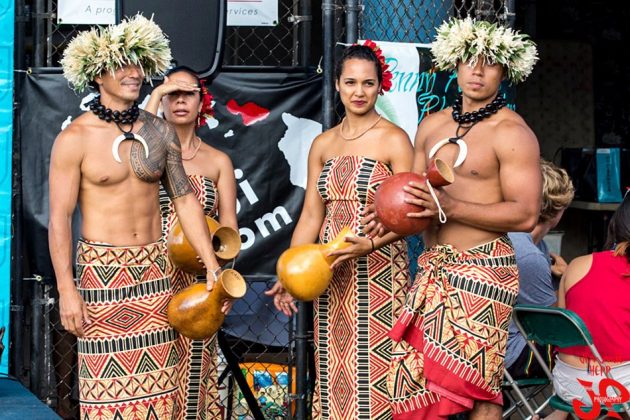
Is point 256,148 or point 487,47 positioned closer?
point 487,47

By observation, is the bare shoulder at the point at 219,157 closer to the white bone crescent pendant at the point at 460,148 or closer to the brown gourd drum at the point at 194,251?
the brown gourd drum at the point at 194,251

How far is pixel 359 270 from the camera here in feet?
16.7

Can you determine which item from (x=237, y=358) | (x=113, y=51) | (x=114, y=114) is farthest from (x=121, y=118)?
(x=237, y=358)

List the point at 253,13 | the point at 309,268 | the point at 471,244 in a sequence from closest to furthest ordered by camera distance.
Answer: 1. the point at 471,244
2. the point at 309,268
3. the point at 253,13

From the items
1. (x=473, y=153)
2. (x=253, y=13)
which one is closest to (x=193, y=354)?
(x=473, y=153)

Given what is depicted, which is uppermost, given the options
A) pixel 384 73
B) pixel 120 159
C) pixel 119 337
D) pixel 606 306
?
pixel 384 73

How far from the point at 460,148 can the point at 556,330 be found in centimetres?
96

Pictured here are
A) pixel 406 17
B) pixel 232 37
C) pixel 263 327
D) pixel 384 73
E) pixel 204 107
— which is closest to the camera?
pixel 384 73

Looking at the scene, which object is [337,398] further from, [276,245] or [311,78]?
[311,78]

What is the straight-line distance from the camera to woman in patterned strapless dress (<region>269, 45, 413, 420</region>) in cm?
507

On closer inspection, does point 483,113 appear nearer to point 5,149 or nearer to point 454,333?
point 454,333

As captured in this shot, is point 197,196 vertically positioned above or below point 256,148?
below

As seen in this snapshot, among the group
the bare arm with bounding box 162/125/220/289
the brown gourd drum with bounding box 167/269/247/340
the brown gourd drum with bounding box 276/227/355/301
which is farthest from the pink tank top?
the bare arm with bounding box 162/125/220/289

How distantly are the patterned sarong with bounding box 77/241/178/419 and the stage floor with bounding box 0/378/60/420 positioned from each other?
421 millimetres
